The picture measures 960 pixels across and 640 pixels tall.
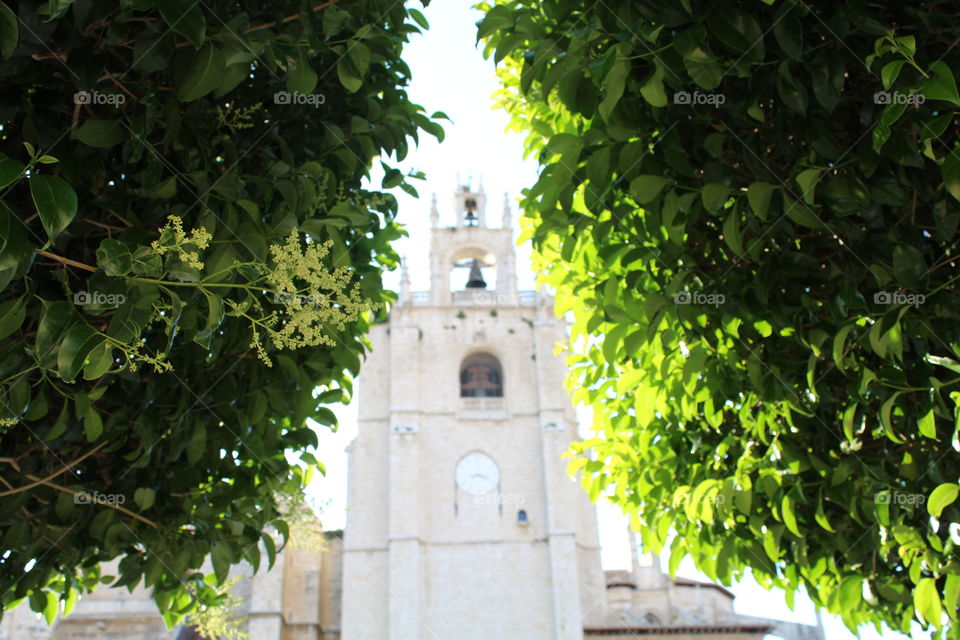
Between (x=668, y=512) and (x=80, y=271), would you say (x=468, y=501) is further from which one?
Result: (x=80, y=271)

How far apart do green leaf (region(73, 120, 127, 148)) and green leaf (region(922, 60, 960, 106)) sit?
2.92 metres

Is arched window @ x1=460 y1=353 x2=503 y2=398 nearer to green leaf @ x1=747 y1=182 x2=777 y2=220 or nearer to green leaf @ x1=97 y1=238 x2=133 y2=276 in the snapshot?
green leaf @ x1=747 y1=182 x2=777 y2=220

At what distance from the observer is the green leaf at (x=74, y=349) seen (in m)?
2.46

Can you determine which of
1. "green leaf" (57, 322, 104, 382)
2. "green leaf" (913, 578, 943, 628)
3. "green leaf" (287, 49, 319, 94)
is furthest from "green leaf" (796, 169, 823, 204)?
"green leaf" (57, 322, 104, 382)

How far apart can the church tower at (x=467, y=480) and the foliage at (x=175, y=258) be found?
28.0 metres

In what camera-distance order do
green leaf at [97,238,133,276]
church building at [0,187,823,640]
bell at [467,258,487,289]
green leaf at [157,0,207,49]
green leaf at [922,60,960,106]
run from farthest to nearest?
bell at [467,258,487,289], church building at [0,187,823,640], green leaf at [922,60,960,106], green leaf at [157,0,207,49], green leaf at [97,238,133,276]

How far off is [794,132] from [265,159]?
2624 millimetres

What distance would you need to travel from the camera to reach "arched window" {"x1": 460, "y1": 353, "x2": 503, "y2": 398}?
3803 centimetres

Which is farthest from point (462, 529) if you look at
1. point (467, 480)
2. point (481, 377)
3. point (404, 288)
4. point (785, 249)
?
point (785, 249)

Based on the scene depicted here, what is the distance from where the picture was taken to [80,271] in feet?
12.2

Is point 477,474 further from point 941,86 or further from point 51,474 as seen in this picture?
point 941,86

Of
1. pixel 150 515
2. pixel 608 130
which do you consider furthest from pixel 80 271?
pixel 608 130

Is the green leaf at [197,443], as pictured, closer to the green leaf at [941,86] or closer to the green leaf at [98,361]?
the green leaf at [98,361]

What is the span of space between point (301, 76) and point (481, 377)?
35.1 metres
